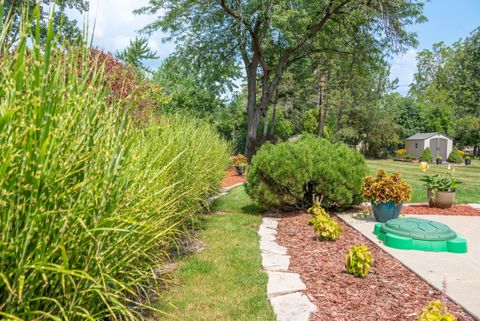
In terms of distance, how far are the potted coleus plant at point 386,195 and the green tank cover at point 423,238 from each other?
3.16ft

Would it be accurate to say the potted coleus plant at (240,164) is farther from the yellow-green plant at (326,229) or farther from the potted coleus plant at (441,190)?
the yellow-green plant at (326,229)

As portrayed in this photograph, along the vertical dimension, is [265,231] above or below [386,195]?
below

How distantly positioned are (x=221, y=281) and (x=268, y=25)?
11919 millimetres

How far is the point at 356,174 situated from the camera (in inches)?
261

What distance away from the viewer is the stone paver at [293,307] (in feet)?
9.30

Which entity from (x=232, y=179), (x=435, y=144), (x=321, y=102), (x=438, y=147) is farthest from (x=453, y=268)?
(x=438, y=147)

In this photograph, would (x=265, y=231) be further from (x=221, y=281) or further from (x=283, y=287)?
(x=283, y=287)

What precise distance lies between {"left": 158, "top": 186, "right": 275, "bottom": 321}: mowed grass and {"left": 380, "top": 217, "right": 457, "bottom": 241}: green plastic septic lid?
174 cm

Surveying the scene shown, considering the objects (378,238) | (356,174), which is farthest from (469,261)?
(356,174)

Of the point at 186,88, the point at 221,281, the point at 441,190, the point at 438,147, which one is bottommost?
the point at 221,281

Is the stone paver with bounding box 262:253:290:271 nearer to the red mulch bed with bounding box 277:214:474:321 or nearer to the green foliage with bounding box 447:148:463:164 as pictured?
the red mulch bed with bounding box 277:214:474:321

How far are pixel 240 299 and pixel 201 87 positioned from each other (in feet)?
48.2

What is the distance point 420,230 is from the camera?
469 cm

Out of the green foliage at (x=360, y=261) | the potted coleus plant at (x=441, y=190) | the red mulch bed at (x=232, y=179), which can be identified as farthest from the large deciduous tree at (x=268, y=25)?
the green foliage at (x=360, y=261)
